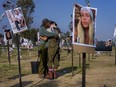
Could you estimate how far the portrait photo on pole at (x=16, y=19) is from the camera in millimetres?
10205

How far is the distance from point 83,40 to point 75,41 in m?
0.17

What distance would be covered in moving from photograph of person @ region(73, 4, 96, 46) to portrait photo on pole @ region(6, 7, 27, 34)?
A: 11.5 feet

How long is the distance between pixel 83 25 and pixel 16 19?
12.1 feet

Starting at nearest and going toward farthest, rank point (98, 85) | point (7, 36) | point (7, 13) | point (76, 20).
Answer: point (76, 20) → point (7, 13) → point (98, 85) → point (7, 36)

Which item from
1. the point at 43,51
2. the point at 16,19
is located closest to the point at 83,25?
the point at 16,19

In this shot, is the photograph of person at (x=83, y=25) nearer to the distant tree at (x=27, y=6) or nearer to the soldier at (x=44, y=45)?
the soldier at (x=44, y=45)

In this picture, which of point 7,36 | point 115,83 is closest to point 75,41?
point 115,83

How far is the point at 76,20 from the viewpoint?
697cm

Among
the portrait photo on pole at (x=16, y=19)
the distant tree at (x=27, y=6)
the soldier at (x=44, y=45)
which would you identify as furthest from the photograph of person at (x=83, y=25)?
the distant tree at (x=27, y=6)

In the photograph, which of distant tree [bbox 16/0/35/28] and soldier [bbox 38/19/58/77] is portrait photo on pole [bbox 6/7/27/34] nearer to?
soldier [bbox 38/19/58/77]

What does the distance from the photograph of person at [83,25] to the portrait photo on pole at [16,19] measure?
351 cm

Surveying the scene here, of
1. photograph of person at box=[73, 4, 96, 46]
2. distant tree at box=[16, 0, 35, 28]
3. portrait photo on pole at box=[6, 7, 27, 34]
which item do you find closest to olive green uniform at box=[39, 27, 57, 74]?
portrait photo on pole at box=[6, 7, 27, 34]

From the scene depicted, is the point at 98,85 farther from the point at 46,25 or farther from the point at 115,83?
the point at 46,25

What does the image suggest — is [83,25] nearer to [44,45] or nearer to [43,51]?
[44,45]
